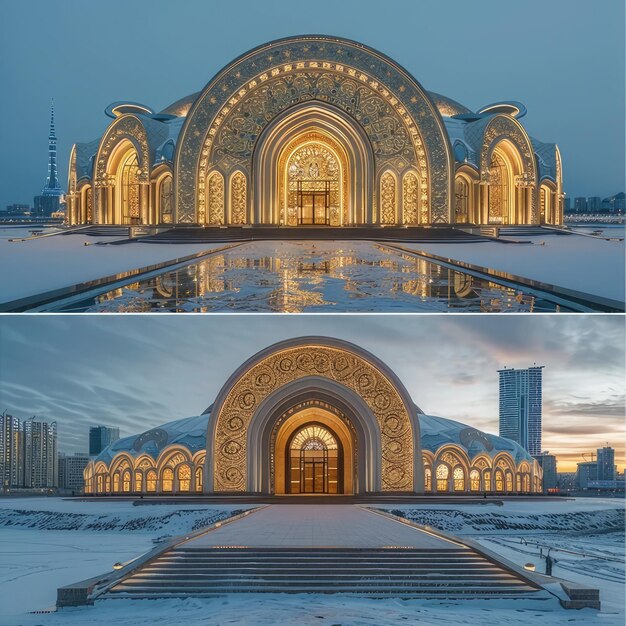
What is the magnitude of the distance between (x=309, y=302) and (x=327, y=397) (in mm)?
9899

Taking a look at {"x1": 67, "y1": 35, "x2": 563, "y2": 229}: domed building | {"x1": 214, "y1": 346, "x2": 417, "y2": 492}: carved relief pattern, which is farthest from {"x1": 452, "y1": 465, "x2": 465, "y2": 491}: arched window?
{"x1": 67, "y1": 35, "x2": 563, "y2": 229}: domed building

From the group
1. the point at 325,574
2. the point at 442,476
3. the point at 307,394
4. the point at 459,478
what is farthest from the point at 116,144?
the point at 325,574

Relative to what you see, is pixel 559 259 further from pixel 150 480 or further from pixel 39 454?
pixel 39 454

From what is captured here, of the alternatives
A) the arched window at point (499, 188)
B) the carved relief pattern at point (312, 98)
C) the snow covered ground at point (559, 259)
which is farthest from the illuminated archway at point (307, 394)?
the arched window at point (499, 188)

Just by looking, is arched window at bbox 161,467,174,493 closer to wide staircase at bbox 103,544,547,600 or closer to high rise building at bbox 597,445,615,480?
high rise building at bbox 597,445,615,480

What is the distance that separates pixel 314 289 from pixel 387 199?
11.9 metres

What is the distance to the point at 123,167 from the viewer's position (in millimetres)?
23359

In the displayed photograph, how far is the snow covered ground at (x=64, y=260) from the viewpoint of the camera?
36.4 ft

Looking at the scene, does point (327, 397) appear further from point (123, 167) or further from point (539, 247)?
point (123, 167)

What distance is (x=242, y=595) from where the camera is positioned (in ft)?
25.4

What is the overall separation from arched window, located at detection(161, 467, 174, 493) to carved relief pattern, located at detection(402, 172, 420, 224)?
8.16 m

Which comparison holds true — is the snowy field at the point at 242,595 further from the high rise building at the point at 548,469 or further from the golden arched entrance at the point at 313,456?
the golden arched entrance at the point at 313,456

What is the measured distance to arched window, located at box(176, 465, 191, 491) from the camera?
755 inches

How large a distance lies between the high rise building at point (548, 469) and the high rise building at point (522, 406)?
61cm
